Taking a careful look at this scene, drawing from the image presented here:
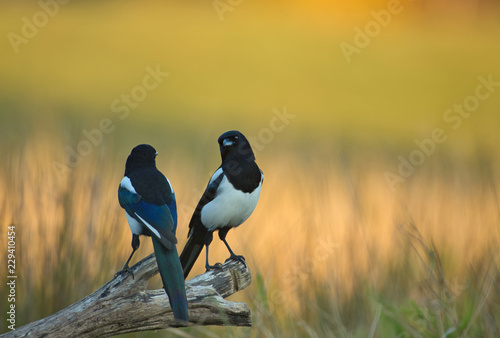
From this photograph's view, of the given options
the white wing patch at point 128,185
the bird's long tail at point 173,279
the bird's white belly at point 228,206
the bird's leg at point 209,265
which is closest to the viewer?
the bird's long tail at point 173,279

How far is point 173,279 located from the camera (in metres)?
2.04

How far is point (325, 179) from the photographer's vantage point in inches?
136

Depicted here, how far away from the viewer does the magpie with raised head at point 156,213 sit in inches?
79.9

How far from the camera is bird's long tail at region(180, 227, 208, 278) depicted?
278 cm

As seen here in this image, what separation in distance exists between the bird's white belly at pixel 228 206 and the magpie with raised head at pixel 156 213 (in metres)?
0.40

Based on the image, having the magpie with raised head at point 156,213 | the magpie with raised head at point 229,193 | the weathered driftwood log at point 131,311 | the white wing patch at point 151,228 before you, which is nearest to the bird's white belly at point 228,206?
the magpie with raised head at point 229,193

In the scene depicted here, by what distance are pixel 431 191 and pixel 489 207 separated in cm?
43

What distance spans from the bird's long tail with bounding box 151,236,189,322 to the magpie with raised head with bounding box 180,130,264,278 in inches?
22.3

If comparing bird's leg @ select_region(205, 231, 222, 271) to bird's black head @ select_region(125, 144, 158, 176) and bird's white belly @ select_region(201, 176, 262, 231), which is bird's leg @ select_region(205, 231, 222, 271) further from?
bird's black head @ select_region(125, 144, 158, 176)

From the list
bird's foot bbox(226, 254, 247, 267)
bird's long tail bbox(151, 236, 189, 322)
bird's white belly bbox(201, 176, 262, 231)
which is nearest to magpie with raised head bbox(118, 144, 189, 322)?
bird's long tail bbox(151, 236, 189, 322)

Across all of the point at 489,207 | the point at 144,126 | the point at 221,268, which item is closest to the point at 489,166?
the point at 489,207

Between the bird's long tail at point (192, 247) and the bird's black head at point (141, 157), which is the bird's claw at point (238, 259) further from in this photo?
the bird's black head at point (141, 157)

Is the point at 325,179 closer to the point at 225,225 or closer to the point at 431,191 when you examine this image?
the point at 431,191

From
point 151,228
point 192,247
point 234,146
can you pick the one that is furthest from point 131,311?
point 234,146
